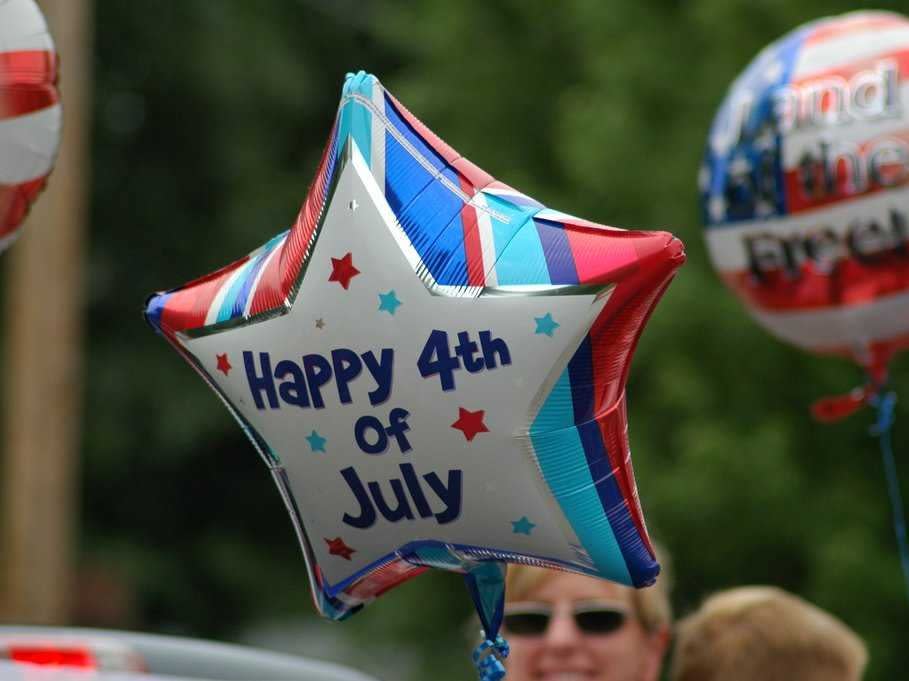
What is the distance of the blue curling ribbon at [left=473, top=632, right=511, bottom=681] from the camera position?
97.1 inches

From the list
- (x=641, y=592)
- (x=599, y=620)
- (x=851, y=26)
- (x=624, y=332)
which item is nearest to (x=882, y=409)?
(x=851, y=26)

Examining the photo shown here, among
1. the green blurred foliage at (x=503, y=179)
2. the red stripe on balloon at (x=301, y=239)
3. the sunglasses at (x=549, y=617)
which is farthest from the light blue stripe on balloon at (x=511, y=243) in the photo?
the green blurred foliage at (x=503, y=179)

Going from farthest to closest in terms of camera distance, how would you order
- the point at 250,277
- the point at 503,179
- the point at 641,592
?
the point at 503,179 → the point at 641,592 → the point at 250,277

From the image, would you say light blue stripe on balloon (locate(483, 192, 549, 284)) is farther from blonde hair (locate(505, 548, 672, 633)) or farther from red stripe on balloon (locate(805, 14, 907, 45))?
red stripe on balloon (locate(805, 14, 907, 45))

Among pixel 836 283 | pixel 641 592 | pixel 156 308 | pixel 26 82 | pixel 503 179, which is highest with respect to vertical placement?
pixel 26 82

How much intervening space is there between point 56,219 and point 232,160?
678cm

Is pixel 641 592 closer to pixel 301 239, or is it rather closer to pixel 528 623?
pixel 528 623

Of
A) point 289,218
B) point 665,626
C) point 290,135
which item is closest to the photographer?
point 665,626

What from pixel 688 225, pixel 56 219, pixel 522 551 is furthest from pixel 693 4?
pixel 522 551

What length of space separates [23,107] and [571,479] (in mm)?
1079

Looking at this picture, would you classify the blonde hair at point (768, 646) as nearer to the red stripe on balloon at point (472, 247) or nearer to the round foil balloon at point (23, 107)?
the red stripe on balloon at point (472, 247)

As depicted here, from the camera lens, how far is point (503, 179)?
878 cm

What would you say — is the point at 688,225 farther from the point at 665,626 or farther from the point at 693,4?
the point at 665,626

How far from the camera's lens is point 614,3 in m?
8.64
